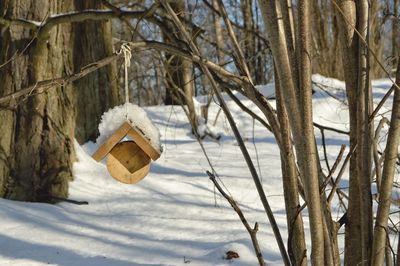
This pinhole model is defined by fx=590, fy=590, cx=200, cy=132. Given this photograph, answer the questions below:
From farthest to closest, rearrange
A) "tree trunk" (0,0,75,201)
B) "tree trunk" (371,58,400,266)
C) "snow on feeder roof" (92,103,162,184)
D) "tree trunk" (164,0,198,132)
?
"tree trunk" (0,0,75,201), "tree trunk" (164,0,198,132), "snow on feeder roof" (92,103,162,184), "tree trunk" (371,58,400,266)

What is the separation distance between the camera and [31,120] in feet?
16.1

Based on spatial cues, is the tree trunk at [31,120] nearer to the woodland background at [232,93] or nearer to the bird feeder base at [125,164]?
the woodland background at [232,93]

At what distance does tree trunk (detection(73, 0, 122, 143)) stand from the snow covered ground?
48 cm

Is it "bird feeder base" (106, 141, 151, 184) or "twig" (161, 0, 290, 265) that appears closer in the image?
"twig" (161, 0, 290, 265)

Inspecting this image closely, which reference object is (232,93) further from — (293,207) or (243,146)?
(293,207)

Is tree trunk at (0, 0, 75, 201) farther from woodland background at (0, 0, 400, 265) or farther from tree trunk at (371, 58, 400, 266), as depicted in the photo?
tree trunk at (371, 58, 400, 266)

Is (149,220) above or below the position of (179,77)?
below

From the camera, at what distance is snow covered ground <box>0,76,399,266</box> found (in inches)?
157

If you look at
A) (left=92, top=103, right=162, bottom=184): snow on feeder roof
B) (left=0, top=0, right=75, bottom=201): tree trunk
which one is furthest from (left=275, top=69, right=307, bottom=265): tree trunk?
(left=0, top=0, right=75, bottom=201): tree trunk

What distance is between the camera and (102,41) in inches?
285

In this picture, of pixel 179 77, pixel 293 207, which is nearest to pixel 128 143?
pixel 293 207

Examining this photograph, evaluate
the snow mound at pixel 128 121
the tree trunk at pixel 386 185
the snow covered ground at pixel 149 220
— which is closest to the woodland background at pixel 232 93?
the tree trunk at pixel 386 185

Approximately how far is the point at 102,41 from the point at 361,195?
5764mm

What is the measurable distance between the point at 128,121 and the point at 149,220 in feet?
8.07
